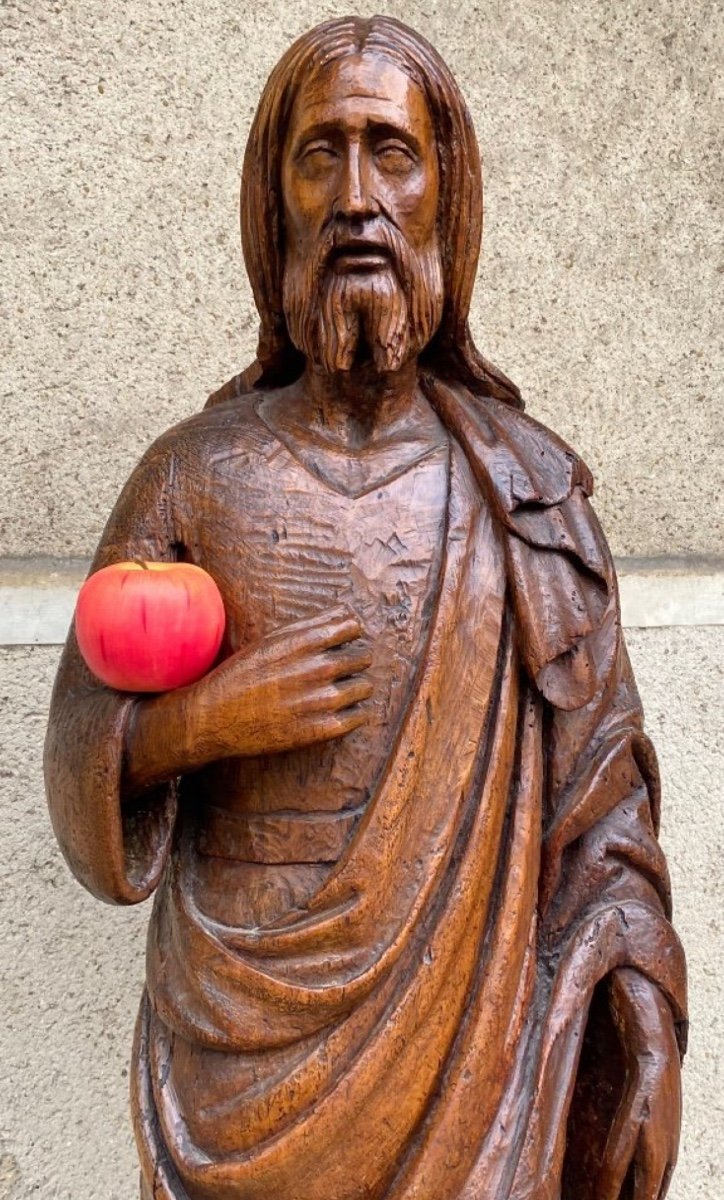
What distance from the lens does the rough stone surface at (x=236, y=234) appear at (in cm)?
141

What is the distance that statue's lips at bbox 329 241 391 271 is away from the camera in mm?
785

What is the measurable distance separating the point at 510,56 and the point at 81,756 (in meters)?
1.25

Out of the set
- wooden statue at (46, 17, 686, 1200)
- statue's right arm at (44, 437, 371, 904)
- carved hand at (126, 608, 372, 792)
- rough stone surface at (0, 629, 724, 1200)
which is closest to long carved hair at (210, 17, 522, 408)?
wooden statue at (46, 17, 686, 1200)

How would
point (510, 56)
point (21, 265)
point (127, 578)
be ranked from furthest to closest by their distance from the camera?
point (510, 56) < point (21, 265) < point (127, 578)

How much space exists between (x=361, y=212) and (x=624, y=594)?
0.94m

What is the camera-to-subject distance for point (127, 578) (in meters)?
0.74

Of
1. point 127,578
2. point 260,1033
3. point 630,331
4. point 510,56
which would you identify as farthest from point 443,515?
point 510,56

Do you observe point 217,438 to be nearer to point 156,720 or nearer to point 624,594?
point 156,720

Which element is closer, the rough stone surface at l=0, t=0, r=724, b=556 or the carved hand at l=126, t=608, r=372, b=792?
the carved hand at l=126, t=608, r=372, b=792

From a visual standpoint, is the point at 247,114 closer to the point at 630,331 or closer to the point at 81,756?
the point at 630,331

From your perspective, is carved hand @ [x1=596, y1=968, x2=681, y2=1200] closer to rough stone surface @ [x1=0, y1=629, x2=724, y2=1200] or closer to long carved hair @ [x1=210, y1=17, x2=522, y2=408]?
long carved hair @ [x1=210, y1=17, x2=522, y2=408]

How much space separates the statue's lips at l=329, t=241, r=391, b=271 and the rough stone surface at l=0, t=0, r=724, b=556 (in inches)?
27.6

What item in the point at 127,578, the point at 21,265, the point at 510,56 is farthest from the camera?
the point at 510,56

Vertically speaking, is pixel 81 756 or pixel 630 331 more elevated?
pixel 630 331
